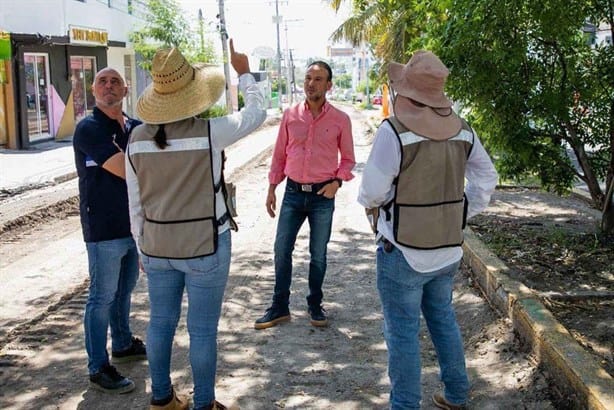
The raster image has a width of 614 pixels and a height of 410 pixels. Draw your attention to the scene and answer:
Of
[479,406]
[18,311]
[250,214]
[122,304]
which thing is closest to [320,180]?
[122,304]

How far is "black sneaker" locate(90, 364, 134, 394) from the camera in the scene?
4.36 meters

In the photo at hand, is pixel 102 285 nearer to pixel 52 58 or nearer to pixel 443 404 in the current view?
pixel 443 404

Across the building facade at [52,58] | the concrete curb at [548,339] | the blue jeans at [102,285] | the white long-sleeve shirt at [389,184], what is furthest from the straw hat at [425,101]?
the building facade at [52,58]

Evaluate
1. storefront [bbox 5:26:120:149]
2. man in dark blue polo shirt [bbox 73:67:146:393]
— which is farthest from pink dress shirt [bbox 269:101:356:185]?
storefront [bbox 5:26:120:149]

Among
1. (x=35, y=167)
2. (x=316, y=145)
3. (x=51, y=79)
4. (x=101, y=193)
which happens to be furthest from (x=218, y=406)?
(x=51, y=79)

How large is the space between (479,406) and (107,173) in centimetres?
235

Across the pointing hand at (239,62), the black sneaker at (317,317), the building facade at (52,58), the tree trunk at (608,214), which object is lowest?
the black sneaker at (317,317)

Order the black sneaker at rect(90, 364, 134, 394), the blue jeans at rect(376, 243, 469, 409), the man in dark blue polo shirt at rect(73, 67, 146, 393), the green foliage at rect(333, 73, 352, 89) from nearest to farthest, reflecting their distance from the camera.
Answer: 1. the blue jeans at rect(376, 243, 469, 409)
2. the man in dark blue polo shirt at rect(73, 67, 146, 393)
3. the black sneaker at rect(90, 364, 134, 394)
4. the green foliage at rect(333, 73, 352, 89)

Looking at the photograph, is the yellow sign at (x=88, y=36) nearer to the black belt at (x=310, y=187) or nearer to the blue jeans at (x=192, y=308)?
the black belt at (x=310, y=187)

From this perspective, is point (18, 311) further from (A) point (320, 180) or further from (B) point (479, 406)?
(B) point (479, 406)

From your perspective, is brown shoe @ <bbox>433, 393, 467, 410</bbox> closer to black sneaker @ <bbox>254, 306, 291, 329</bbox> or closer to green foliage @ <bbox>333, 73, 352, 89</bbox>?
black sneaker @ <bbox>254, 306, 291, 329</bbox>

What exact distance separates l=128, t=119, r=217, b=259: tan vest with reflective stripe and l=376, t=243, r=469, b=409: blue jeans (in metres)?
0.84

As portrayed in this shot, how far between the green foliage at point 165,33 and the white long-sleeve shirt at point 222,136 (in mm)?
23673

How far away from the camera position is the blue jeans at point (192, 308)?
3666 millimetres
